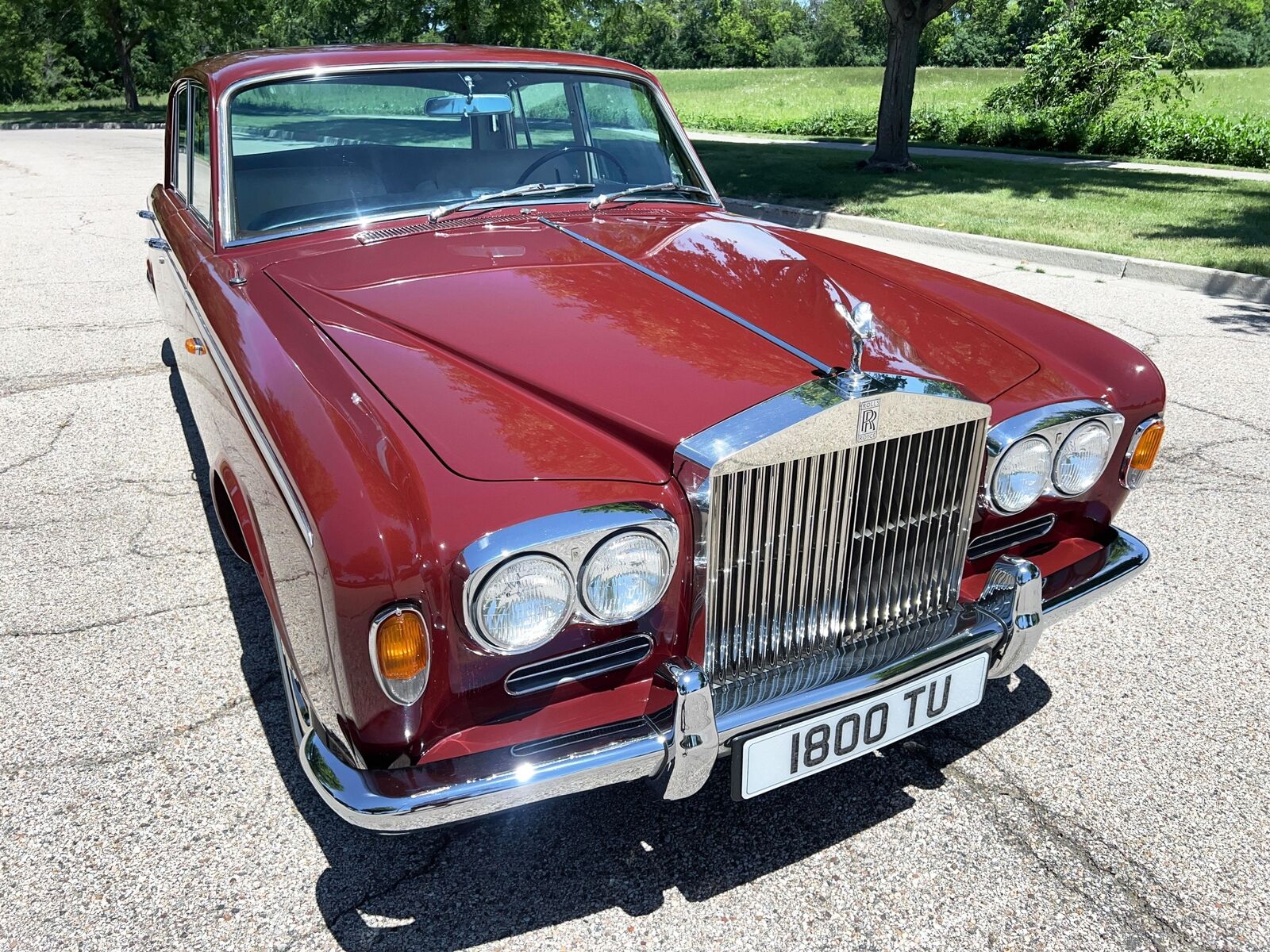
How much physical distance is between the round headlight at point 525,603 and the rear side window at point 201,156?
190 centimetres

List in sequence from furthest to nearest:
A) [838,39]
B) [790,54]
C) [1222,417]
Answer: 1. [790,54]
2. [838,39]
3. [1222,417]

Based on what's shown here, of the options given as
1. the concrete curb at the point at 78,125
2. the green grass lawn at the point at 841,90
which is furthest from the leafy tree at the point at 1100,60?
the concrete curb at the point at 78,125

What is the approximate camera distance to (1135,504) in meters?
3.71

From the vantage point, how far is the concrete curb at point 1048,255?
679 cm

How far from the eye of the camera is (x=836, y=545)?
1.98 meters

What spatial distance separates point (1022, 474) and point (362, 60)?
7.61 feet

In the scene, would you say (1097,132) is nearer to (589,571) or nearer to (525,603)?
(589,571)

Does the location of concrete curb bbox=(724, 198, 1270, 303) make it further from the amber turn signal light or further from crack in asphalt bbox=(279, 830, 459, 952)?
the amber turn signal light

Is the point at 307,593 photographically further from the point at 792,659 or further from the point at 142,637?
the point at 142,637

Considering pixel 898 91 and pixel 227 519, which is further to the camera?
pixel 898 91

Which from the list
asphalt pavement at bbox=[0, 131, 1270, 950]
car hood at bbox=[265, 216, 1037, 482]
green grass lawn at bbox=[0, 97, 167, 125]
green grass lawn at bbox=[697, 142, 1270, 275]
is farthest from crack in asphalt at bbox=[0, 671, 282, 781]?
green grass lawn at bbox=[0, 97, 167, 125]

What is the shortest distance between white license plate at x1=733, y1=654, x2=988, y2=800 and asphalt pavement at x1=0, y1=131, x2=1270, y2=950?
32cm

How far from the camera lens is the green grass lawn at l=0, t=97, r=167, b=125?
84.5ft

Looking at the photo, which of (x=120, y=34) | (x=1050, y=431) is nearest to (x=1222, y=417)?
(x=1050, y=431)
